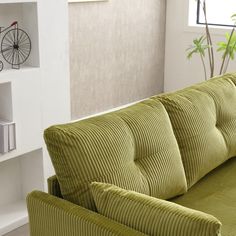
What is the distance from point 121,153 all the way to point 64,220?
327 mm

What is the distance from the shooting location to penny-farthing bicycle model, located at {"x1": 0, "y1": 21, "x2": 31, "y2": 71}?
8.52 feet

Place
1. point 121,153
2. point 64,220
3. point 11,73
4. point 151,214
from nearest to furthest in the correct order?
1. point 151,214
2. point 64,220
3. point 121,153
4. point 11,73

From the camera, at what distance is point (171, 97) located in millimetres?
2211

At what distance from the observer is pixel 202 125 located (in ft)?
7.27

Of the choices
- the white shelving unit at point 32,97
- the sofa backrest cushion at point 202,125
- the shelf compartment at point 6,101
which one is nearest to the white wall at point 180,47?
the white shelving unit at point 32,97

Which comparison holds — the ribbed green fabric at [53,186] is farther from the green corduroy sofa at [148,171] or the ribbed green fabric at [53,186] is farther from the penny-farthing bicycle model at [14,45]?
the penny-farthing bicycle model at [14,45]

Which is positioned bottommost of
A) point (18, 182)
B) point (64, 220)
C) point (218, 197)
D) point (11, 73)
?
point (18, 182)

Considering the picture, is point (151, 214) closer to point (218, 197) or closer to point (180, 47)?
point (218, 197)

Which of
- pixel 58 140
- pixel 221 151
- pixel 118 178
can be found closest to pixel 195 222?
pixel 118 178

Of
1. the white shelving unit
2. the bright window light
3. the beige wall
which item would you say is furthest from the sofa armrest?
the bright window light

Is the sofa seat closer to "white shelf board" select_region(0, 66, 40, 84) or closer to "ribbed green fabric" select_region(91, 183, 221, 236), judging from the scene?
"ribbed green fabric" select_region(91, 183, 221, 236)

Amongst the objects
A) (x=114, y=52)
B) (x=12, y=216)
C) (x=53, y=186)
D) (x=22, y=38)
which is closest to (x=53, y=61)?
(x=22, y=38)

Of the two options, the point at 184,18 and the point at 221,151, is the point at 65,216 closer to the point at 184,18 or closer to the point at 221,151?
the point at 221,151

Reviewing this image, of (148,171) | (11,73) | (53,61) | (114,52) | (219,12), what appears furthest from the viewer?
(219,12)
